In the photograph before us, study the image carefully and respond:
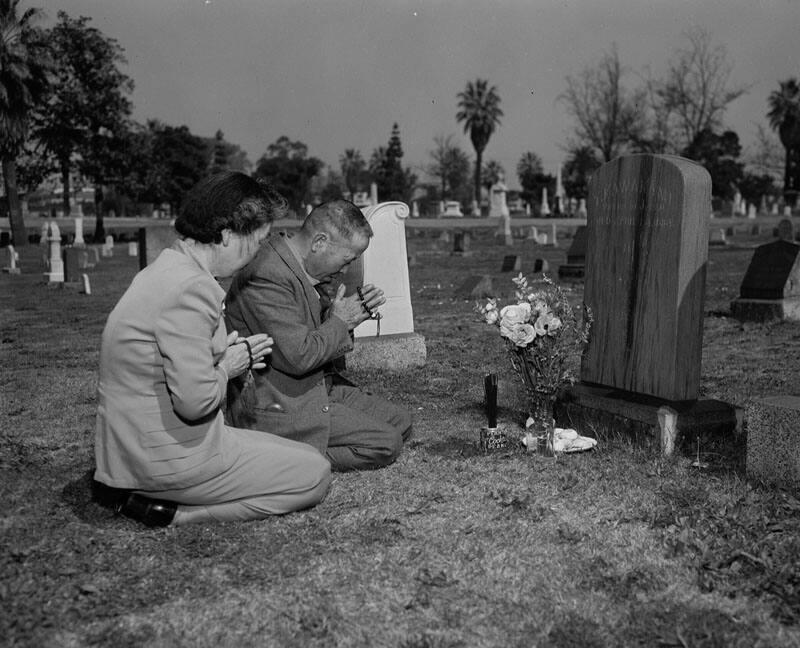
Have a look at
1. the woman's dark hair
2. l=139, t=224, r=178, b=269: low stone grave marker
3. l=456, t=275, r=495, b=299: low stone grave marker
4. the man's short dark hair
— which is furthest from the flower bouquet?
l=456, t=275, r=495, b=299: low stone grave marker

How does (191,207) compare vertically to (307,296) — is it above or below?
above

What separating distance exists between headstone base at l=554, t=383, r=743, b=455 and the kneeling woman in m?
2.24

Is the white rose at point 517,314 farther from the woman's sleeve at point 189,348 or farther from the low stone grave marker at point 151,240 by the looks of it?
the low stone grave marker at point 151,240

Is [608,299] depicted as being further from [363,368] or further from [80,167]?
[80,167]

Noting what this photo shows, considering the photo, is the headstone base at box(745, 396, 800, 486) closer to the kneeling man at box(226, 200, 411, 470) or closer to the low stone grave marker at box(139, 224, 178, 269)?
the kneeling man at box(226, 200, 411, 470)

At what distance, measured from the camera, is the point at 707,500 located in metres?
4.26

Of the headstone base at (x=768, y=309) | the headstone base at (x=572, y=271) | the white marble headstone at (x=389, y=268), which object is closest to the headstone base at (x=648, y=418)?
the white marble headstone at (x=389, y=268)

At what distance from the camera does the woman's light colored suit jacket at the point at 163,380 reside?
11.5 ft

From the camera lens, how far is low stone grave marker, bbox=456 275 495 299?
14305mm

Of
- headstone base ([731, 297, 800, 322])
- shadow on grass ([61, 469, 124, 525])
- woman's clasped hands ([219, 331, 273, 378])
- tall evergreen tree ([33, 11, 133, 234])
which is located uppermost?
tall evergreen tree ([33, 11, 133, 234])

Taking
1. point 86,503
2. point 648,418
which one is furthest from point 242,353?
point 648,418

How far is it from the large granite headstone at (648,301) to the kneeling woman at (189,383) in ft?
7.60

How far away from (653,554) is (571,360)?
15.0ft

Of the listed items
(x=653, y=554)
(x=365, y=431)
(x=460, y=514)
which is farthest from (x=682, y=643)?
(x=365, y=431)
